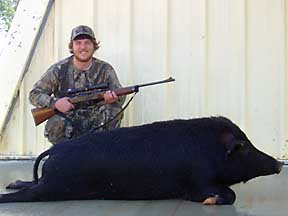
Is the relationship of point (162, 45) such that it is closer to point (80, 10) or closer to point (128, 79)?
point (128, 79)

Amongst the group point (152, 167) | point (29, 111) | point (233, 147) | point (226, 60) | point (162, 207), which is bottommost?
point (162, 207)

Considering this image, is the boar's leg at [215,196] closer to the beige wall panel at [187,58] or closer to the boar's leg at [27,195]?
the boar's leg at [27,195]

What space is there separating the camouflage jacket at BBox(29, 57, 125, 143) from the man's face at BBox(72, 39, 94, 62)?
15 centimetres

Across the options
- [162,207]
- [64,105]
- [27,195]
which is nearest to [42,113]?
[64,105]

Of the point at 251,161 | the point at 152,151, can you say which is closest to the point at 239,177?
the point at 251,161

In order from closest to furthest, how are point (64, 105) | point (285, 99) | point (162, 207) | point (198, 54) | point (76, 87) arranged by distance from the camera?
point (162, 207) → point (64, 105) → point (76, 87) → point (285, 99) → point (198, 54)

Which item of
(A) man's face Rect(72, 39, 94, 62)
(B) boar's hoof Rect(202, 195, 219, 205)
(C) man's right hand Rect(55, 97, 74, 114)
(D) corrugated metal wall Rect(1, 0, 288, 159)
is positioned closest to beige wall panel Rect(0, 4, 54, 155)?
(D) corrugated metal wall Rect(1, 0, 288, 159)

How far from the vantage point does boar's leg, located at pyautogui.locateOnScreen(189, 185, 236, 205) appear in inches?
143

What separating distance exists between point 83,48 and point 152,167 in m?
1.86

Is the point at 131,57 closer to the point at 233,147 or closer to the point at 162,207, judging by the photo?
the point at 233,147

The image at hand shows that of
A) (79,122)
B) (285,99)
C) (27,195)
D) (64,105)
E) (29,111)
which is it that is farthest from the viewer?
(29,111)

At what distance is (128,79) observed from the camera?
6.25 metres

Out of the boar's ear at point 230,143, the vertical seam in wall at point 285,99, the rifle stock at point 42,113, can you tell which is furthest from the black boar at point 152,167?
the vertical seam in wall at point 285,99

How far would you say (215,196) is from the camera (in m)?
3.64
